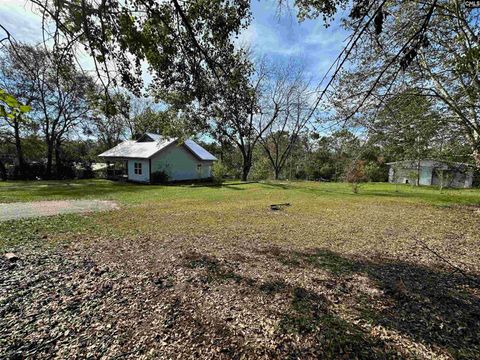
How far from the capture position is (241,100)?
495 cm

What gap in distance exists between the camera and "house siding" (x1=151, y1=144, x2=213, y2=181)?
21.2 meters

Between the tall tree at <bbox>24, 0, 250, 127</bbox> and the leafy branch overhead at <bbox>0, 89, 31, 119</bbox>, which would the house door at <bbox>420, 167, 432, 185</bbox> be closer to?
the tall tree at <bbox>24, 0, 250, 127</bbox>

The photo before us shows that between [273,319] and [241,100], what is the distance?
3903mm

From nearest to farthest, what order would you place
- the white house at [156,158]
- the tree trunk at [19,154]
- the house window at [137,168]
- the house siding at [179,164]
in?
1. the white house at [156,158]
2. the house window at [137,168]
3. the house siding at [179,164]
4. the tree trunk at [19,154]

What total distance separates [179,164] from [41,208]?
14.6m

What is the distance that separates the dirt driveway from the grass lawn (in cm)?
142

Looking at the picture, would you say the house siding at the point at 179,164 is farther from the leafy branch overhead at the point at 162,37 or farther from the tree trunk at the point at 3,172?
the leafy branch overhead at the point at 162,37

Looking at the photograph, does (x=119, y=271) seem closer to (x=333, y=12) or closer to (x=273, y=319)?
(x=273, y=319)

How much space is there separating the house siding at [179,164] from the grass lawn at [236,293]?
49.1 ft

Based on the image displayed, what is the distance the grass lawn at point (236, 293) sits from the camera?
234 centimetres

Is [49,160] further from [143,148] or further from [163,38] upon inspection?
[163,38]

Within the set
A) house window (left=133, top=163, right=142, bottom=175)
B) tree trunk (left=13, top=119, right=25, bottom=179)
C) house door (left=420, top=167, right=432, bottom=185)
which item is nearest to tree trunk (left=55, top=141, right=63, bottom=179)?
tree trunk (left=13, top=119, right=25, bottom=179)

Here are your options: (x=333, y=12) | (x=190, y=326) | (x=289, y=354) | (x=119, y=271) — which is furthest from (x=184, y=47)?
(x=289, y=354)

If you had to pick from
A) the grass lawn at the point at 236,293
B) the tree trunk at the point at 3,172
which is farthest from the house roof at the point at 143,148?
the grass lawn at the point at 236,293
